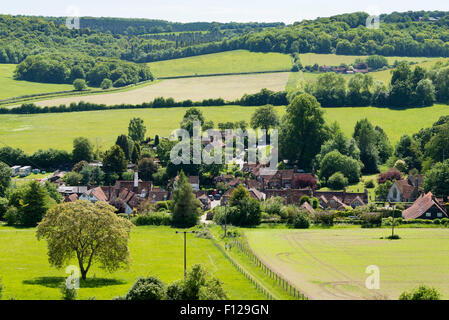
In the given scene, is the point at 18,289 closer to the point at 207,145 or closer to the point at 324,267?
the point at 324,267

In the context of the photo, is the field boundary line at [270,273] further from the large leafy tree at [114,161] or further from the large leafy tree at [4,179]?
the large leafy tree at [114,161]

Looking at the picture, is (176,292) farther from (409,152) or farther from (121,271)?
(409,152)

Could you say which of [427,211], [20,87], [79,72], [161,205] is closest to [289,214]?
[427,211]

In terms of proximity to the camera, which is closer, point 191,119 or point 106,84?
point 191,119

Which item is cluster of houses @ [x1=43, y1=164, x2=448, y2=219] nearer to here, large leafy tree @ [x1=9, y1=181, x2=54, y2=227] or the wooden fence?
large leafy tree @ [x1=9, y1=181, x2=54, y2=227]

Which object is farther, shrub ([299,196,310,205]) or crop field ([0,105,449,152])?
crop field ([0,105,449,152])

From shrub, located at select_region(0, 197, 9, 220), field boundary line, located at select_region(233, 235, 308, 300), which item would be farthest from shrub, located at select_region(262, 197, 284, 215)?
shrub, located at select_region(0, 197, 9, 220)
